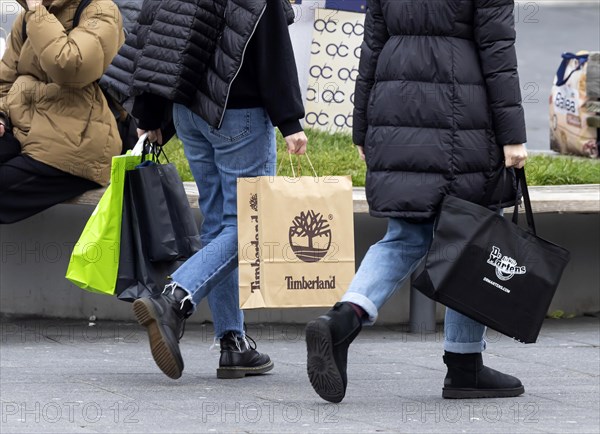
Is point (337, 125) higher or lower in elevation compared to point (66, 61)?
lower

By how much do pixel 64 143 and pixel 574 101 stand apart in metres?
4.59

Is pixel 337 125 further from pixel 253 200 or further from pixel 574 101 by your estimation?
pixel 253 200

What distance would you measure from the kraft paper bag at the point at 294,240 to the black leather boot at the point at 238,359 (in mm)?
369

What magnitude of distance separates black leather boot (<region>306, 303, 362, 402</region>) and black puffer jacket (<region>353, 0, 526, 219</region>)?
0.43 m

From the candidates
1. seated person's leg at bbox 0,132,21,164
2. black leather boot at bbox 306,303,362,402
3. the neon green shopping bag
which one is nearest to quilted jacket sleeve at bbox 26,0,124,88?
A: seated person's leg at bbox 0,132,21,164

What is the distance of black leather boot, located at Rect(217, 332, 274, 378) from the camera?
5.48m

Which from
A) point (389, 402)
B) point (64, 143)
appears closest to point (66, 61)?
point (64, 143)

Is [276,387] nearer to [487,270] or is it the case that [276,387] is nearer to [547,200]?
[487,270]

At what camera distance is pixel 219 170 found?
5270 mm

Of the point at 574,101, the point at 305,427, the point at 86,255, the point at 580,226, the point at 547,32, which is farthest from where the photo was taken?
the point at 547,32

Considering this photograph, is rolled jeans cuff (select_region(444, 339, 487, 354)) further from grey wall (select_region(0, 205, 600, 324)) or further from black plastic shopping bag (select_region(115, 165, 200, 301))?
grey wall (select_region(0, 205, 600, 324))

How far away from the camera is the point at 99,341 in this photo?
644 centimetres

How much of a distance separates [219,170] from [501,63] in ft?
3.93

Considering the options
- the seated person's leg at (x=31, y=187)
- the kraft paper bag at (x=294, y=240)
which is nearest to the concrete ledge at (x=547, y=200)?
the seated person's leg at (x=31, y=187)
